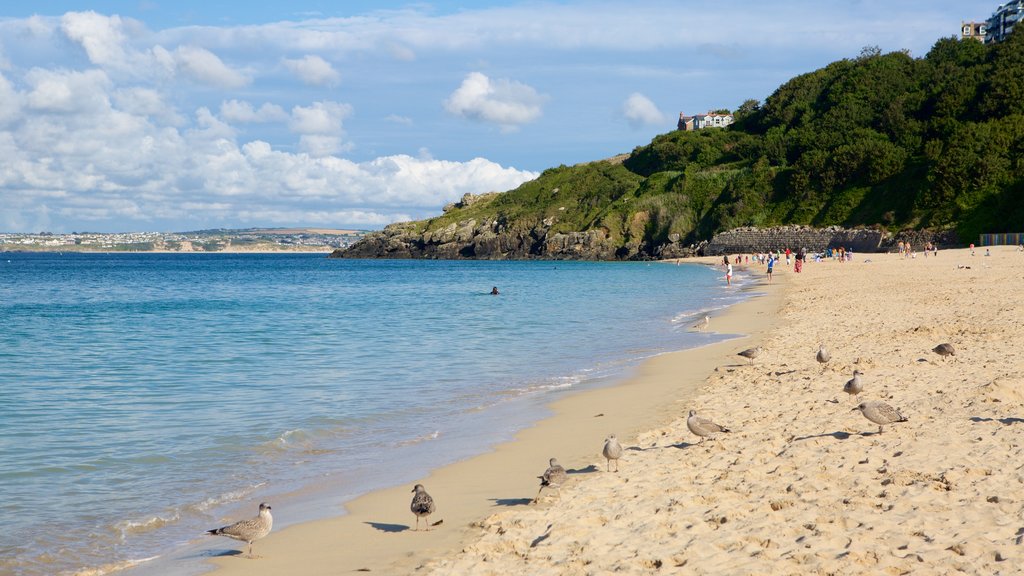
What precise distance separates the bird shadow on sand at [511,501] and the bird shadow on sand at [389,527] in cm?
106

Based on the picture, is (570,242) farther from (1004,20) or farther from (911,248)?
(1004,20)

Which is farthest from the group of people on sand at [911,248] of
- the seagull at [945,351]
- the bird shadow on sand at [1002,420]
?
the bird shadow on sand at [1002,420]

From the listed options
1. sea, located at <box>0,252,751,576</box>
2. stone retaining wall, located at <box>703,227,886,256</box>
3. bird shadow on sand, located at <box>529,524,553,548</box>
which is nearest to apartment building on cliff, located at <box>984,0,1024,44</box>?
stone retaining wall, located at <box>703,227,886,256</box>

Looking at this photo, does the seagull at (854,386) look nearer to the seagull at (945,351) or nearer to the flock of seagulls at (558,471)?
the flock of seagulls at (558,471)

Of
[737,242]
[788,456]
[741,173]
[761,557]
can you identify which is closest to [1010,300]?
[788,456]

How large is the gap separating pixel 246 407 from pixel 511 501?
26.8 feet

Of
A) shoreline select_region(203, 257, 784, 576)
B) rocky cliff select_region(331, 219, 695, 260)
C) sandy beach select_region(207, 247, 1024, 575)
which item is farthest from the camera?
rocky cliff select_region(331, 219, 695, 260)

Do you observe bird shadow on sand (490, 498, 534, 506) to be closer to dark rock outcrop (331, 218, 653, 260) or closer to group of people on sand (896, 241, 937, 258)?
group of people on sand (896, 241, 937, 258)

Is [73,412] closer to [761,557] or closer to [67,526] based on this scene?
[67,526]

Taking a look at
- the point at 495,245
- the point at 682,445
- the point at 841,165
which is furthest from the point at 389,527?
the point at 495,245

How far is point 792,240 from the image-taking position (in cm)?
10131

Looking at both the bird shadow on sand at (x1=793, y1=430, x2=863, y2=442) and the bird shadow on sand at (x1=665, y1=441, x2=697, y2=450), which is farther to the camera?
the bird shadow on sand at (x1=665, y1=441, x2=697, y2=450)

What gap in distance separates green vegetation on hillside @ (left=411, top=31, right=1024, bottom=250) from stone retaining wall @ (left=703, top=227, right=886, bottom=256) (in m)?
2.44

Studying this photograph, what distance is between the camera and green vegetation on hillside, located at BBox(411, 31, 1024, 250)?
8831 centimetres
